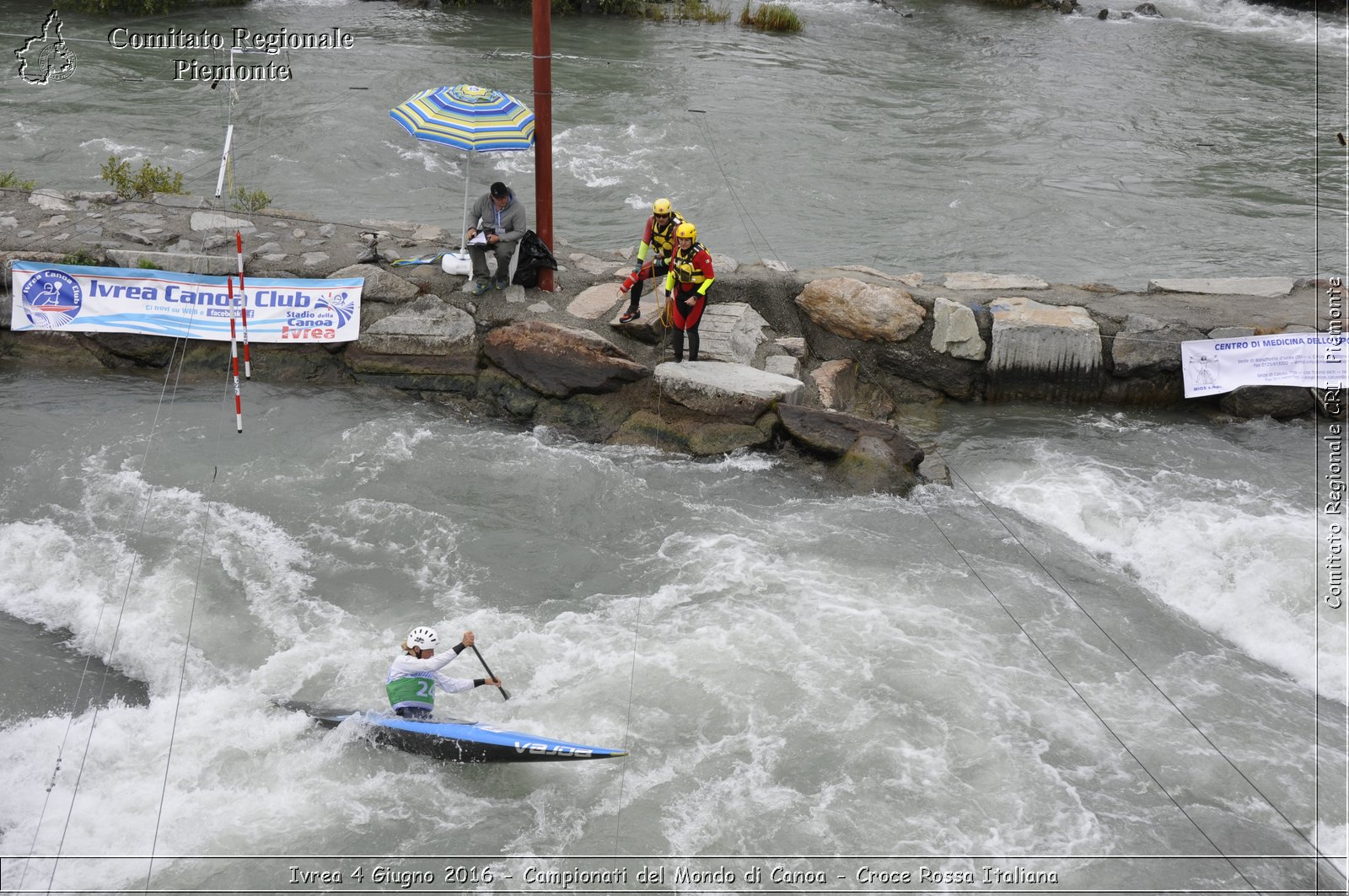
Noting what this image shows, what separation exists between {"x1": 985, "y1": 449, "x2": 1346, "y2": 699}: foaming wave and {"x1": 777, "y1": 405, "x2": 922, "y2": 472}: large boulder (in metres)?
0.85

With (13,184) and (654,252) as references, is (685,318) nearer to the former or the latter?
(654,252)

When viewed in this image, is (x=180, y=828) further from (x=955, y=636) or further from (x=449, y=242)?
(x=449, y=242)

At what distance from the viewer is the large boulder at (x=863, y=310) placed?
11.5 metres

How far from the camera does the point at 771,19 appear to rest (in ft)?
83.6

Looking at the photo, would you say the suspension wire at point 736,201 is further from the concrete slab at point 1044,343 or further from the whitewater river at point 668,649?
the concrete slab at point 1044,343

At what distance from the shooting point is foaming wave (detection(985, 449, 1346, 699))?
8398mm

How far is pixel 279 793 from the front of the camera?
6.84m

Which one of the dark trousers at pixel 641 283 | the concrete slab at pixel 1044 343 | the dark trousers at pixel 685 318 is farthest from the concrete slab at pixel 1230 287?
the dark trousers at pixel 641 283

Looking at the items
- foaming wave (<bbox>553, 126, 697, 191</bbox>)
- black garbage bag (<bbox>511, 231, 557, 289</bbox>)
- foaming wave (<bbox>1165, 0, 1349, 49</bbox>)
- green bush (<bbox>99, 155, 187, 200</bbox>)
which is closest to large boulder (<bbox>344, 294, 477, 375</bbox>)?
black garbage bag (<bbox>511, 231, 557, 289</bbox>)

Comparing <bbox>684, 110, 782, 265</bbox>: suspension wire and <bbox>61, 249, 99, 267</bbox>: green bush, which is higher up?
<bbox>684, 110, 782, 265</bbox>: suspension wire

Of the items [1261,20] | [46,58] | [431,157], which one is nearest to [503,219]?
[431,157]

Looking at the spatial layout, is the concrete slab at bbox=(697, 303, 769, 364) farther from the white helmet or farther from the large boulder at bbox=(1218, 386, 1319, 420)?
the large boulder at bbox=(1218, 386, 1319, 420)

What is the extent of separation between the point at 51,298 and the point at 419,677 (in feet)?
23.2

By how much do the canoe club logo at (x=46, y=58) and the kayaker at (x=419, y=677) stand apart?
17.9 m
